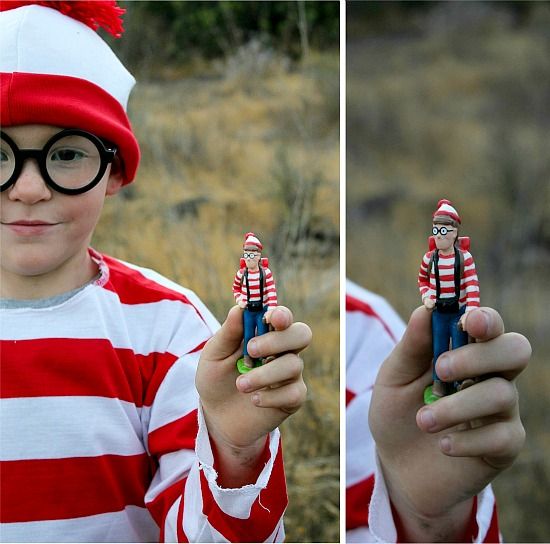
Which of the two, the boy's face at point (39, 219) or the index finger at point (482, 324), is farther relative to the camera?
the boy's face at point (39, 219)

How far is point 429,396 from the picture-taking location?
0.73 meters

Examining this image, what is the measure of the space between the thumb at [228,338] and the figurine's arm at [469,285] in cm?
20

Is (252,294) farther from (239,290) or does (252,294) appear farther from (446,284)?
(446,284)

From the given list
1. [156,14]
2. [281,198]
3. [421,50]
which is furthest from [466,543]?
[421,50]

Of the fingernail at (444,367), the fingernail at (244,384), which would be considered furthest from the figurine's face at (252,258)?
the fingernail at (444,367)

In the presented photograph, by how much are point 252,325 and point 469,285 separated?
20cm

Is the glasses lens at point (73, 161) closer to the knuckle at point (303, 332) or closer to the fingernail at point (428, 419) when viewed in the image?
the knuckle at point (303, 332)

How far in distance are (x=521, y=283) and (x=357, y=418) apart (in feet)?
2.56

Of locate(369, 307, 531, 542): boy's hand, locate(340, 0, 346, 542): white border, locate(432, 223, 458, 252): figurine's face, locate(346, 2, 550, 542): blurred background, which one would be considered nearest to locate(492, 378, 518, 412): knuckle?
locate(369, 307, 531, 542): boy's hand

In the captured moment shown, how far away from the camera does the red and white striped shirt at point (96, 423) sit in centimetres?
90

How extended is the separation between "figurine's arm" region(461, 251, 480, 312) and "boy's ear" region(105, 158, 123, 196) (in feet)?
1.39

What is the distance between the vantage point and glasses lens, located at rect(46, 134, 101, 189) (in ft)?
2.94

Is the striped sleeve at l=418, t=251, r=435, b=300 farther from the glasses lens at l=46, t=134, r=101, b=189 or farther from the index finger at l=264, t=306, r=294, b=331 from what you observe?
the glasses lens at l=46, t=134, r=101, b=189

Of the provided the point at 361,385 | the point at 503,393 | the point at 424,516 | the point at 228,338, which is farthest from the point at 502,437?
the point at 361,385
